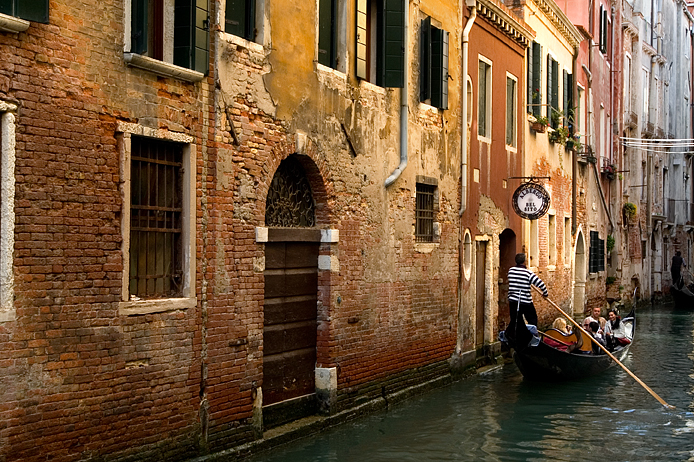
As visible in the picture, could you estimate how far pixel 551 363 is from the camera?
13.2 meters

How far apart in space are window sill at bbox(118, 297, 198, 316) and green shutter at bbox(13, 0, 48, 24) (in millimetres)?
2037

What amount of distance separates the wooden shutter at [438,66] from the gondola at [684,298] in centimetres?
2160

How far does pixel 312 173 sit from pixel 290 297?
1.23 m

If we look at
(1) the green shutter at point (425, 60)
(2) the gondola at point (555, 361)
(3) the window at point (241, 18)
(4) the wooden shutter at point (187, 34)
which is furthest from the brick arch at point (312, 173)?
(2) the gondola at point (555, 361)

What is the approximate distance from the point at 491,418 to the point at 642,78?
23.8 meters

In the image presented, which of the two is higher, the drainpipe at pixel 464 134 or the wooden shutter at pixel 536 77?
the wooden shutter at pixel 536 77

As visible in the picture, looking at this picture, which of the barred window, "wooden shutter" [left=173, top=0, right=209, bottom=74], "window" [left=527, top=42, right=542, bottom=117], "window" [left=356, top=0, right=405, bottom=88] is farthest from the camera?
"window" [left=527, top=42, right=542, bottom=117]

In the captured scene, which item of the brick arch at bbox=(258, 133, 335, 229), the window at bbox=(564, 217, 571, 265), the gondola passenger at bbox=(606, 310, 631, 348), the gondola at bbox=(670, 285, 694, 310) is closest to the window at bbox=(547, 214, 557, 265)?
the window at bbox=(564, 217, 571, 265)

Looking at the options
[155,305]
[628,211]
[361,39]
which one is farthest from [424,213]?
[628,211]

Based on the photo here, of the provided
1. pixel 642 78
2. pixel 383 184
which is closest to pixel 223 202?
pixel 383 184

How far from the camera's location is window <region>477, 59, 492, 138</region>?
1482 cm

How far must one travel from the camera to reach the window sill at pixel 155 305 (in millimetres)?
7020

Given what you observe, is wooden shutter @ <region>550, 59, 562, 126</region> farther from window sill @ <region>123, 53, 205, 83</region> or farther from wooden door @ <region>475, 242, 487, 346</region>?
window sill @ <region>123, 53, 205, 83</region>

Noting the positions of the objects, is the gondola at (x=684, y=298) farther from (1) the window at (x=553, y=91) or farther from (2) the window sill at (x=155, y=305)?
(2) the window sill at (x=155, y=305)
